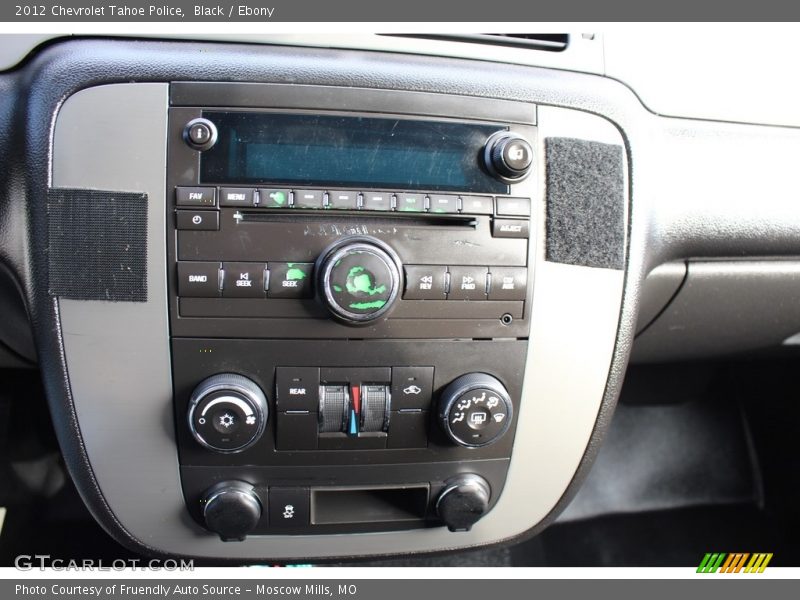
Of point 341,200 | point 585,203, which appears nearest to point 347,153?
point 341,200

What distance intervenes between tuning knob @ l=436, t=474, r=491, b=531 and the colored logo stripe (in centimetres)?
78

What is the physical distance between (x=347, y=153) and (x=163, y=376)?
38 cm

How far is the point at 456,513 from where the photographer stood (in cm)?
82

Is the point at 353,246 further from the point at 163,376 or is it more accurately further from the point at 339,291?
the point at 163,376

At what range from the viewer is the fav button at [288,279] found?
721mm

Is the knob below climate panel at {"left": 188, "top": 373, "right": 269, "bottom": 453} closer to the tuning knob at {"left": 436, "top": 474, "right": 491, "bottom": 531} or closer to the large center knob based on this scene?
the large center knob

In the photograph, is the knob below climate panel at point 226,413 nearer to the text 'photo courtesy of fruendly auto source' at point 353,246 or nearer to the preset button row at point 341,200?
the text 'photo courtesy of fruendly auto source' at point 353,246

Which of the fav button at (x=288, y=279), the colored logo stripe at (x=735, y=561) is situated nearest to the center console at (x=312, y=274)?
the fav button at (x=288, y=279)

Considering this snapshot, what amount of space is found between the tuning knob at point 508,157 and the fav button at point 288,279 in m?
0.27

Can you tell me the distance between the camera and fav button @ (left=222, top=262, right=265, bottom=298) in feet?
2.35

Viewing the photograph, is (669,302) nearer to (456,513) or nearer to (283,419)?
(456,513)

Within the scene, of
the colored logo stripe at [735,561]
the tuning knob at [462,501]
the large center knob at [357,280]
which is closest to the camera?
the large center knob at [357,280]

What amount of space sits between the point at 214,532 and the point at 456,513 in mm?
348
